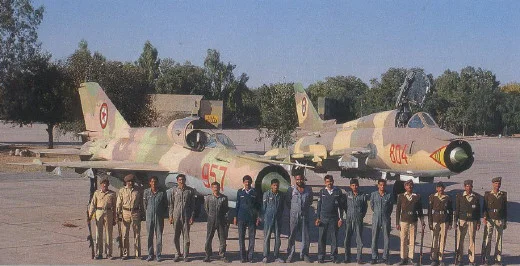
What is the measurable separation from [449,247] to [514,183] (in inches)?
666

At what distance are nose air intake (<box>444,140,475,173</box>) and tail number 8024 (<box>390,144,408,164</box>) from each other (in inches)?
58.2

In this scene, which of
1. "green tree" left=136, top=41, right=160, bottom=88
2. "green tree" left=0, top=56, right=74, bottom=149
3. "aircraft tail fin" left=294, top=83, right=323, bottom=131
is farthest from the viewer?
"green tree" left=136, top=41, right=160, bottom=88

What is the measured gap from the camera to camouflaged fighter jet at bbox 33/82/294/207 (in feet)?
47.3

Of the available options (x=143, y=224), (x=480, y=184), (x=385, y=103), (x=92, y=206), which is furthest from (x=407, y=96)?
(x=385, y=103)

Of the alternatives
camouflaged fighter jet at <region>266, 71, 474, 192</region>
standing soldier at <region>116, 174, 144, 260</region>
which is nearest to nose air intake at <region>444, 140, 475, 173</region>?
camouflaged fighter jet at <region>266, 71, 474, 192</region>

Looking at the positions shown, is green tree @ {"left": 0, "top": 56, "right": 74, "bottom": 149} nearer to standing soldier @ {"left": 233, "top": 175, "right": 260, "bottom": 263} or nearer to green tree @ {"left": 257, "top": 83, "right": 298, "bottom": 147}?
green tree @ {"left": 257, "top": 83, "right": 298, "bottom": 147}

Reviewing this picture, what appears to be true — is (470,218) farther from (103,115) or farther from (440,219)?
(103,115)

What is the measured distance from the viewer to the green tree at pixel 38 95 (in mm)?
46031

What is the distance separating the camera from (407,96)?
73.4 ft

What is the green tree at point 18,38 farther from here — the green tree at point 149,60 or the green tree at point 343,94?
the green tree at point 149,60

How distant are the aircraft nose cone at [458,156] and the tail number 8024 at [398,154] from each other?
1.59 m

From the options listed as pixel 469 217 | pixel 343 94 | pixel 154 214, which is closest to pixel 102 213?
pixel 154 214

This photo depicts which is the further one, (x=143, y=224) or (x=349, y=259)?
(x=143, y=224)

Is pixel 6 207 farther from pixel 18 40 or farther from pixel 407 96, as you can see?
pixel 18 40
